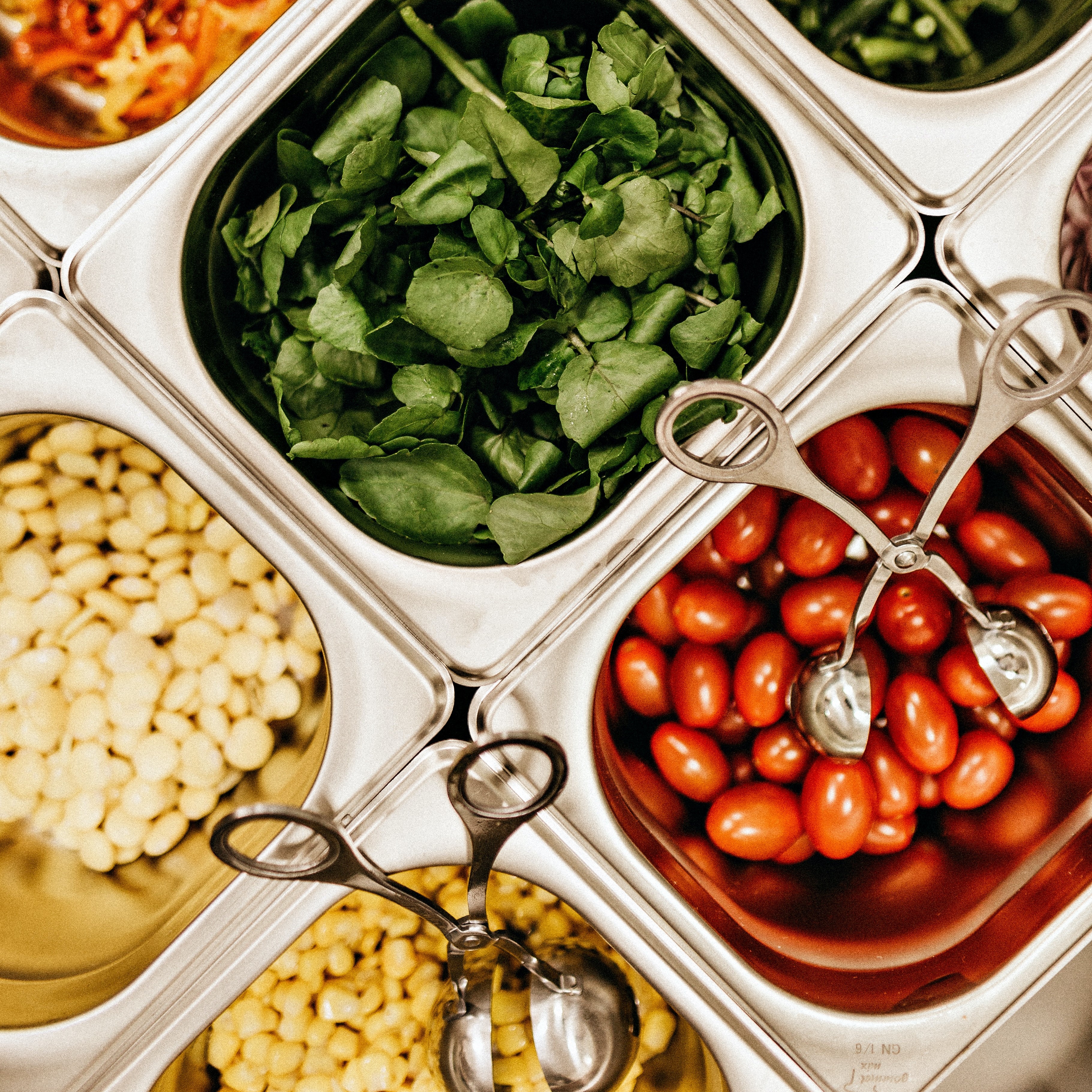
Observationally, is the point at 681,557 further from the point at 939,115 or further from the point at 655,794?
the point at 939,115

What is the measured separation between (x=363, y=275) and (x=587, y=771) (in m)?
0.53

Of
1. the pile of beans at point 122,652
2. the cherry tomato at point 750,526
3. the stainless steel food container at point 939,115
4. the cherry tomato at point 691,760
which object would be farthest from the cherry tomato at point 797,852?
the stainless steel food container at point 939,115

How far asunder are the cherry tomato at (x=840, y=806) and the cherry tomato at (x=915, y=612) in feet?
0.47

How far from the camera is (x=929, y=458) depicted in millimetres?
841

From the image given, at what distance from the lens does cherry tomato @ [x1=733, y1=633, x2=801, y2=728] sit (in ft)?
2.80

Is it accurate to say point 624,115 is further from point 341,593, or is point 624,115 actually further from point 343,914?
point 343,914

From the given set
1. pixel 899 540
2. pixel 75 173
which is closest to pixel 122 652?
pixel 75 173

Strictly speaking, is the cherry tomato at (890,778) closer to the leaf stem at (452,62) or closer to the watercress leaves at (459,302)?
the watercress leaves at (459,302)

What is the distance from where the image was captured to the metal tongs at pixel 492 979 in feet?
2.23

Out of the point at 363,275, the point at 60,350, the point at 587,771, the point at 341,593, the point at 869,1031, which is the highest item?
the point at 363,275

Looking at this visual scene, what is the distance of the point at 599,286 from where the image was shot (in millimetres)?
771

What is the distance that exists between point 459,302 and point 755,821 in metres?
0.61

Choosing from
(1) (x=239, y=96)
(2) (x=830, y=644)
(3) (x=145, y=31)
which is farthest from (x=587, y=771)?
(3) (x=145, y=31)

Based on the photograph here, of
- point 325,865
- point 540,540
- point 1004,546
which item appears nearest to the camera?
point 325,865
